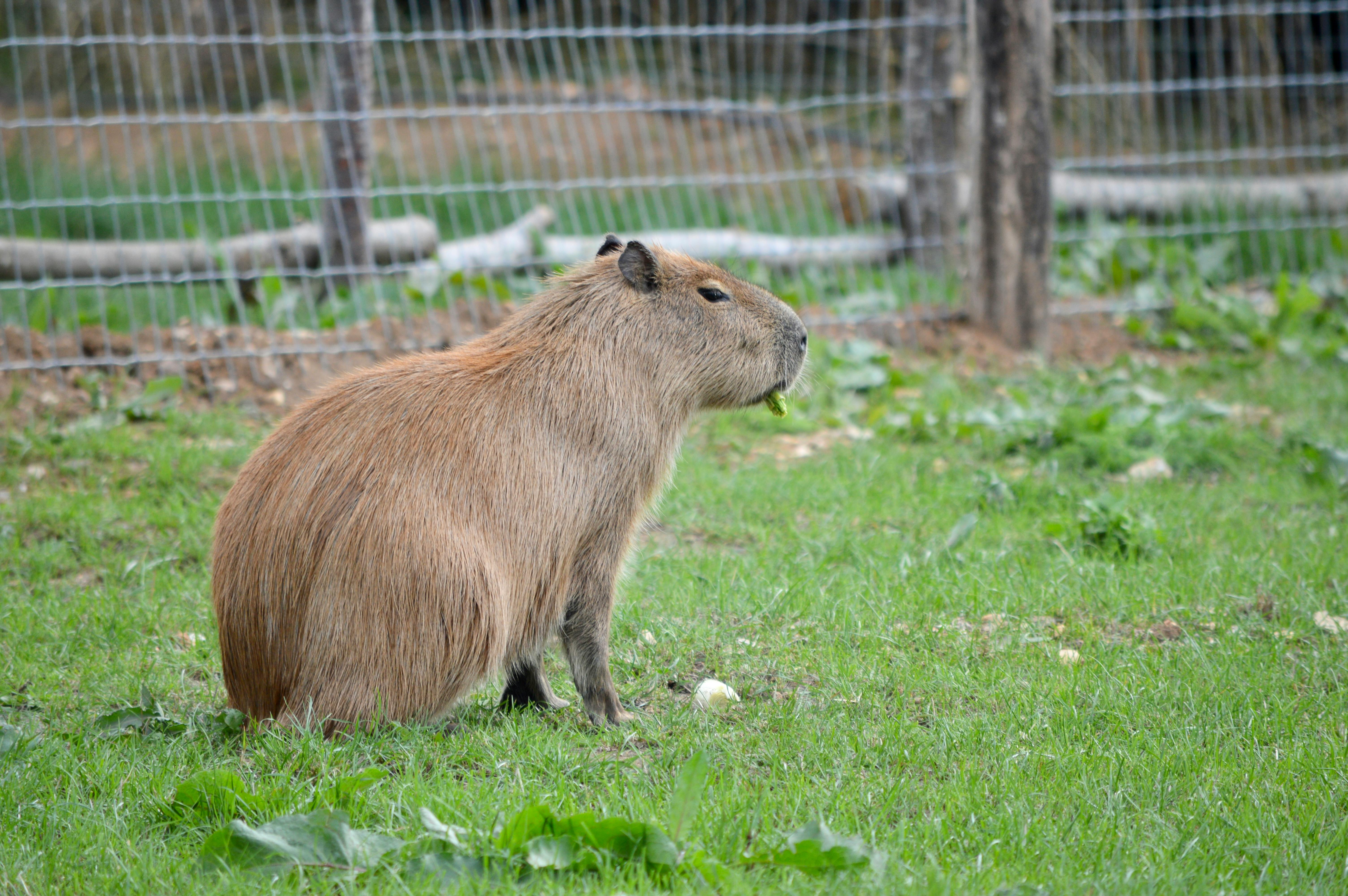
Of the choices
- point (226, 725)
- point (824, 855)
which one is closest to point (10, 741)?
point (226, 725)

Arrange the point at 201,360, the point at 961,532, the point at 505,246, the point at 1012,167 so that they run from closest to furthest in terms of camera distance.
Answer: the point at 961,532 → the point at 201,360 → the point at 1012,167 → the point at 505,246

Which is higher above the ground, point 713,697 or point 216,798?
point 216,798

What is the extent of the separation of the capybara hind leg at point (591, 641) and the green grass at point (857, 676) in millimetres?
89

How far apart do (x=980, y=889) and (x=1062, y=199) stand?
7.58 m

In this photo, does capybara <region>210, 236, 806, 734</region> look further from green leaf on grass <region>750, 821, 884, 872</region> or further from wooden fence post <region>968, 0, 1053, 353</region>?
wooden fence post <region>968, 0, 1053, 353</region>

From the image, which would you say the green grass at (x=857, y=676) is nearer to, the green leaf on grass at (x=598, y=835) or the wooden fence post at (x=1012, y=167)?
the green leaf on grass at (x=598, y=835)

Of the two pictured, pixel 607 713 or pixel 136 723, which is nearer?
pixel 136 723

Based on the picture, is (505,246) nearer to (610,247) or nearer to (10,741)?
(610,247)

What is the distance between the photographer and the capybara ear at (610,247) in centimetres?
340

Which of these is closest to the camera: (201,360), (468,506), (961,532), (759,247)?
(468,506)

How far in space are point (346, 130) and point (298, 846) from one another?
14.6ft

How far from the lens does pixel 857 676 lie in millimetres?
3189

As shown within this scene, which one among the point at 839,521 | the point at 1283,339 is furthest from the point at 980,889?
the point at 1283,339

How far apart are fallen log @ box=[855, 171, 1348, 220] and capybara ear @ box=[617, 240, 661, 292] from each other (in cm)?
512
